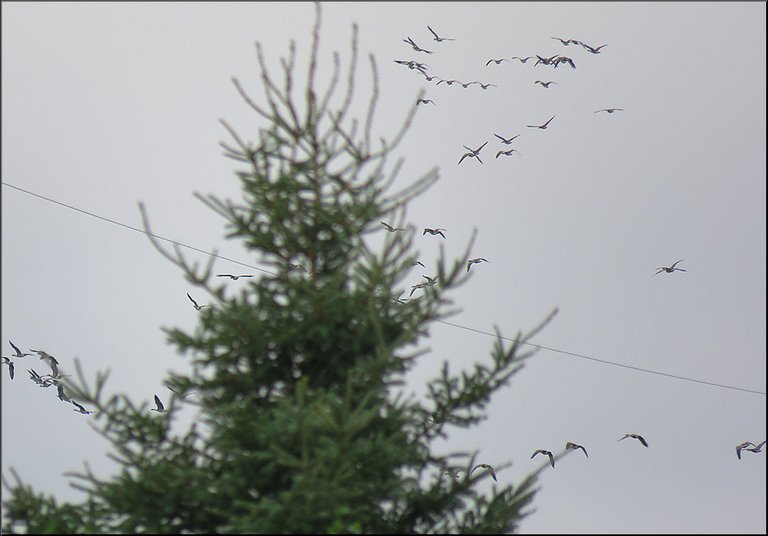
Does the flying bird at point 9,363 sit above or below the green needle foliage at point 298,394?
above

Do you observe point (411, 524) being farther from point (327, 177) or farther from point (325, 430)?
point (327, 177)

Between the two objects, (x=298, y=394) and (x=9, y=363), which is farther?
(x=9, y=363)

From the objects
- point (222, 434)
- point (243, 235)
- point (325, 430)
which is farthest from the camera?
point (243, 235)

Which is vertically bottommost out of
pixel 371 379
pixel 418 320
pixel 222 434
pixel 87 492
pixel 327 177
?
pixel 87 492

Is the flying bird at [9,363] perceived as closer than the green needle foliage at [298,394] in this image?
No

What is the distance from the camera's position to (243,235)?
7660 mm

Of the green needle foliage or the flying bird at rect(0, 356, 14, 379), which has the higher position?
the flying bird at rect(0, 356, 14, 379)

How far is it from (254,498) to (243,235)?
1767mm

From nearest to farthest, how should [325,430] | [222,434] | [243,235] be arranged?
[325,430]
[222,434]
[243,235]

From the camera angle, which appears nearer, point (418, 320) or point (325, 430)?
point (325, 430)

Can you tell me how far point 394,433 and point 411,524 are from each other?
0.78 meters

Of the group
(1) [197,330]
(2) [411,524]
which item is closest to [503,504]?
(2) [411,524]

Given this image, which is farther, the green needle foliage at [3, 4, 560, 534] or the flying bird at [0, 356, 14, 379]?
the flying bird at [0, 356, 14, 379]

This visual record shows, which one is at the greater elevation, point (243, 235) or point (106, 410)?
point (243, 235)
